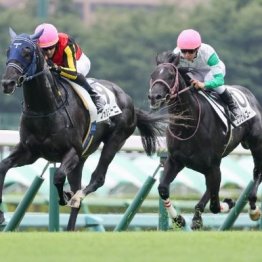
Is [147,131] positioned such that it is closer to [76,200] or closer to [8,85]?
[76,200]

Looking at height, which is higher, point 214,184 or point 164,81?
point 164,81

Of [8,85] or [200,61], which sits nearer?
[8,85]

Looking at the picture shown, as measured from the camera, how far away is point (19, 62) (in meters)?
10.3

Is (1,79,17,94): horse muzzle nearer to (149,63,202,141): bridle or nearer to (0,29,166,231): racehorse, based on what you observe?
(0,29,166,231): racehorse

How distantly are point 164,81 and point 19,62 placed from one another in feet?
4.44

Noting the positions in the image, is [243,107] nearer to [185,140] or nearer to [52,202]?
[185,140]

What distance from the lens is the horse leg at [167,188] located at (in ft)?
37.2

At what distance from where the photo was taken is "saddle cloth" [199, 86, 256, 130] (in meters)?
11.8

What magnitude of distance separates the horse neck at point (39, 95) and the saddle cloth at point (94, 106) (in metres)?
0.43

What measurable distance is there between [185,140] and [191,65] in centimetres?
66

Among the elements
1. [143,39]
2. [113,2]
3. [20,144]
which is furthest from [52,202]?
[113,2]

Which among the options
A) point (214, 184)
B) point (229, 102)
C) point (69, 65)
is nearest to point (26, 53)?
point (69, 65)

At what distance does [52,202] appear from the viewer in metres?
11.8

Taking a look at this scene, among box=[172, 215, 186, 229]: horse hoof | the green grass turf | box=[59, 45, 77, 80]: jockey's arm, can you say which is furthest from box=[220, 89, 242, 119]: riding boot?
the green grass turf
